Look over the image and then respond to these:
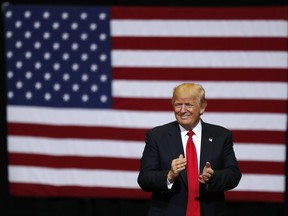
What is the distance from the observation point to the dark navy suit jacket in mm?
2648

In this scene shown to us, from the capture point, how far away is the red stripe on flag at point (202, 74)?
4.39m

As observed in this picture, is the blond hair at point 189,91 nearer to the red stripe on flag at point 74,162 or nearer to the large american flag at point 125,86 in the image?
the large american flag at point 125,86

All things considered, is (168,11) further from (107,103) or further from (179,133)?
(179,133)

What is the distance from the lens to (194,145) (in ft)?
8.91

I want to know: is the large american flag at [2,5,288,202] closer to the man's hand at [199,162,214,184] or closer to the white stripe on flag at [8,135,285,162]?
the white stripe on flag at [8,135,285,162]

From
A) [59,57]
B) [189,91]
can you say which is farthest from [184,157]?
[59,57]

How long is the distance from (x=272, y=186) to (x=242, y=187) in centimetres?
23

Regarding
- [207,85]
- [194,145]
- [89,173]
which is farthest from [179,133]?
[89,173]

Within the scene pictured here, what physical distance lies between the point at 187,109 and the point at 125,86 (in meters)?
1.93

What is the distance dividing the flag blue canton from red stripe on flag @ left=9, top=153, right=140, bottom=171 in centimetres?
42

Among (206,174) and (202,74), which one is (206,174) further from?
(202,74)

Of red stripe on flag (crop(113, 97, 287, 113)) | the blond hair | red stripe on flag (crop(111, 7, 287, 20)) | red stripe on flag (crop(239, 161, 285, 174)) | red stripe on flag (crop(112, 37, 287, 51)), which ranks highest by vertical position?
red stripe on flag (crop(111, 7, 287, 20))

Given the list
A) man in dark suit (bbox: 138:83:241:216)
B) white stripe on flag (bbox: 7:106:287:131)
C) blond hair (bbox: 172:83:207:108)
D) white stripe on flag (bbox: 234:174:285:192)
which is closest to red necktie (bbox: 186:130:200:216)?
man in dark suit (bbox: 138:83:241:216)

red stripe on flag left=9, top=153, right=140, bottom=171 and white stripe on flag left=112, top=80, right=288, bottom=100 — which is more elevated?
white stripe on flag left=112, top=80, right=288, bottom=100
